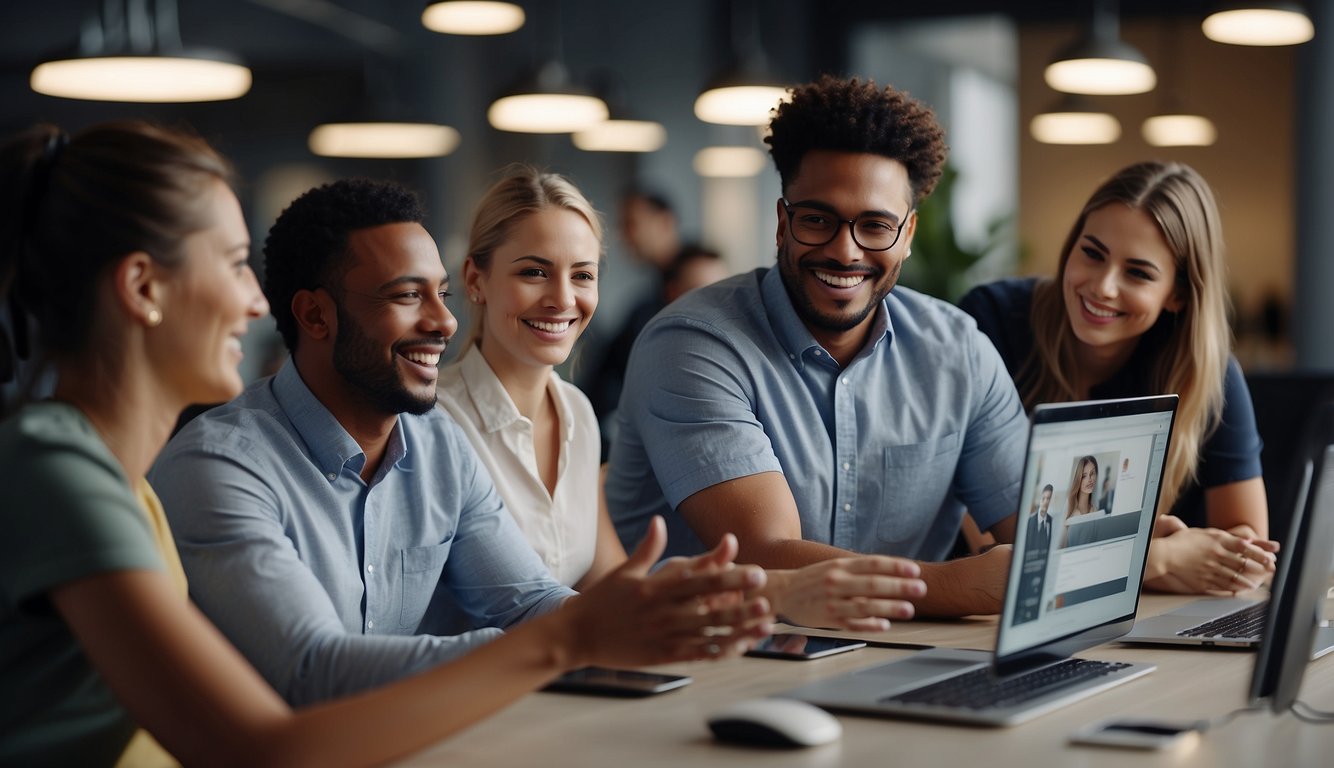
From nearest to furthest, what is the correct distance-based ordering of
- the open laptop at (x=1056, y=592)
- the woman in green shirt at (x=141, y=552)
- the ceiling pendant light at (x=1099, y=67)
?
the woman in green shirt at (x=141, y=552) → the open laptop at (x=1056, y=592) → the ceiling pendant light at (x=1099, y=67)

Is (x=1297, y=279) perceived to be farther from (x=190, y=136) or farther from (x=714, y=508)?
(x=190, y=136)

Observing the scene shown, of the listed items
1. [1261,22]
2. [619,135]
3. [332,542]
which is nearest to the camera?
[332,542]

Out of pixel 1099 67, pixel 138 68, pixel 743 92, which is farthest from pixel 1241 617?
pixel 743 92

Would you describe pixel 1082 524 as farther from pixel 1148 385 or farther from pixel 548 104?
pixel 548 104

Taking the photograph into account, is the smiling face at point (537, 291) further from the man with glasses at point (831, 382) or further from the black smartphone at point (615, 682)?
the black smartphone at point (615, 682)

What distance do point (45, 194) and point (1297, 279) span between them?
588cm

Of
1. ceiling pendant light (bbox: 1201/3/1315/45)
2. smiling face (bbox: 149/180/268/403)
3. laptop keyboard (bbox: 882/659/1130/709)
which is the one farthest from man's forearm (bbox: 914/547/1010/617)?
ceiling pendant light (bbox: 1201/3/1315/45)

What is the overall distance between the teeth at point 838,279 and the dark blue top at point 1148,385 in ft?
2.17

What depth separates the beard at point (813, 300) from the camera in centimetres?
244

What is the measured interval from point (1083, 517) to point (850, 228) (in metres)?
0.83

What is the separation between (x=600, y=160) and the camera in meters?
8.49

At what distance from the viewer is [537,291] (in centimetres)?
253

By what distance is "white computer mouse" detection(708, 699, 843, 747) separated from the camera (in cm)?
140

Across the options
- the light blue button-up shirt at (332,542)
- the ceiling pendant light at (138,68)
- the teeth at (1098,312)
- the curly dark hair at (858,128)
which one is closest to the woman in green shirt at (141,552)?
the light blue button-up shirt at (332,542)
